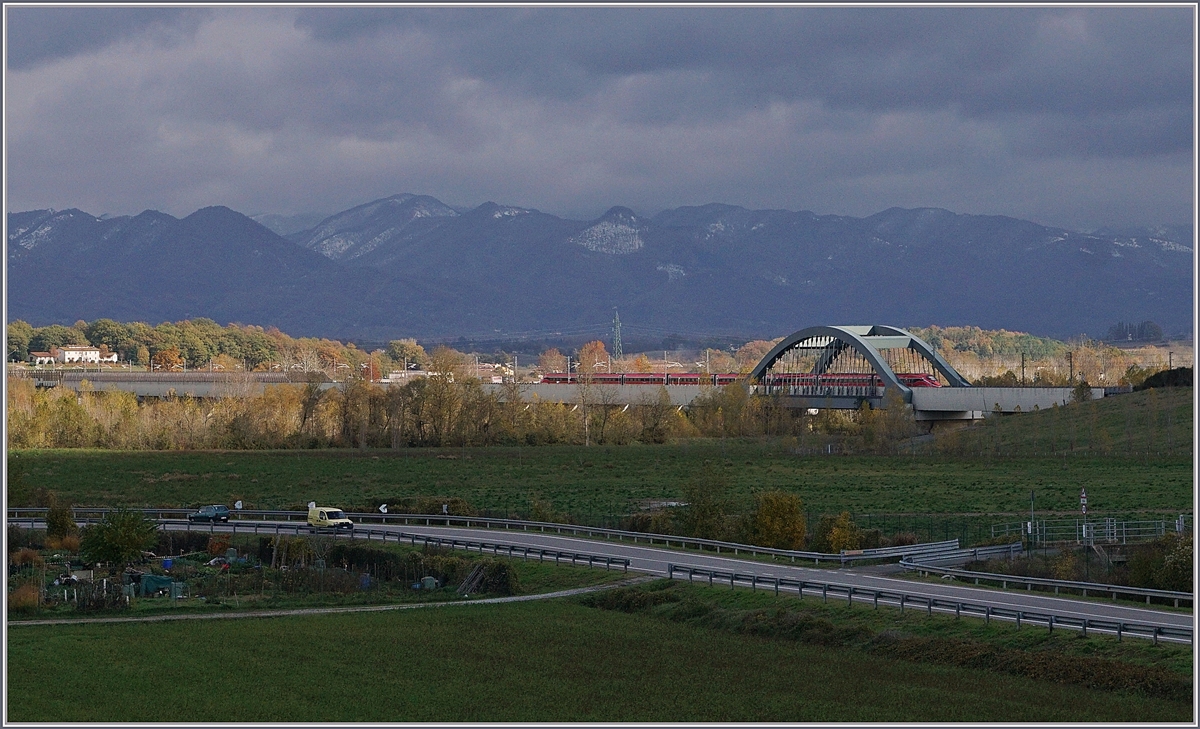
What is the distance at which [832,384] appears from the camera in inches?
5994

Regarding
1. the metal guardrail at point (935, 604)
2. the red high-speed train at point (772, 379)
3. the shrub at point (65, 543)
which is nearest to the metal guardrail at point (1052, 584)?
the metal guardrail at point (935, 604)

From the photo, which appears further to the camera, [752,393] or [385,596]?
[752,393]

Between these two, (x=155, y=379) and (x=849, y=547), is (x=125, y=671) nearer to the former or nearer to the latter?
(x=849, y=547)

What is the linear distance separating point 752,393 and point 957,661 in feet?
369

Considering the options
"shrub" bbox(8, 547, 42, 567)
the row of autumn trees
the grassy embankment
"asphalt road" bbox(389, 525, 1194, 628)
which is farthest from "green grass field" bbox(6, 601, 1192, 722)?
the row of autumn trees

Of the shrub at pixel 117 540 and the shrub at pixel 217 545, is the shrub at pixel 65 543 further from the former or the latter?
the shrub at pixel 217 545

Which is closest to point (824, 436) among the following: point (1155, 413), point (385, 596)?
point (1155, 413)

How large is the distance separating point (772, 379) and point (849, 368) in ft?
28.9

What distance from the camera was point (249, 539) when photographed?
59.7m

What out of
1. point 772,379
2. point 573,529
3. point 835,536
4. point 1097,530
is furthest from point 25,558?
point 772,379

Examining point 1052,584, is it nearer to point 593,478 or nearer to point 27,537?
point 27,537

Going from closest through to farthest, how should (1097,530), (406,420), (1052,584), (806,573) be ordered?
(1052,584) < (806,573) < (1097,530) < (406,420)

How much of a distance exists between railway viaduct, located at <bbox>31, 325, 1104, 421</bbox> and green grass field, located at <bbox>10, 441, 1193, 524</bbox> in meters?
26.8

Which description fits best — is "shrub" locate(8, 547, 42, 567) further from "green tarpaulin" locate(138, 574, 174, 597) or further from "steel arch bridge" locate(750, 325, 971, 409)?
"steel arch bridge" locate(750, 325, 971, 409)
